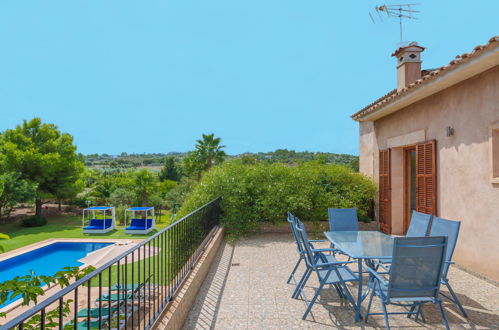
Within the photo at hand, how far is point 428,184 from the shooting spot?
665 cm

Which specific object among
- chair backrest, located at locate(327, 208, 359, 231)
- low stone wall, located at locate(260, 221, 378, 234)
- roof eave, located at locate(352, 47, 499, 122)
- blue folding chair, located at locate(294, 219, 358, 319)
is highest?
roof eave, located at locate(352, 47, 499, 122)

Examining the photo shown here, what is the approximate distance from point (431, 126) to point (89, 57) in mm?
35104

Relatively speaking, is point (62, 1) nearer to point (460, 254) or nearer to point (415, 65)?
point (415, 65)

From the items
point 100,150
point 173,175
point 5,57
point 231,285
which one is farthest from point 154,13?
point 100,150

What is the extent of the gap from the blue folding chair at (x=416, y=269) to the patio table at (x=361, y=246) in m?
0.49

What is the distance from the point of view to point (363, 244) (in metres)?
4.29

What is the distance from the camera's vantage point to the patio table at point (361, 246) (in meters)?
3.57

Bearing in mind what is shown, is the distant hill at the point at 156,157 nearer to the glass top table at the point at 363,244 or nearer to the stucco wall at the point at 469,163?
the stucco wall at the point at 469,163

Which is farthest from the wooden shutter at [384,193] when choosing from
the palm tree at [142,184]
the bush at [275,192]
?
the palm tree at [142,184]

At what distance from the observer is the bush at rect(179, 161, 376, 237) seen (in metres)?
8.69

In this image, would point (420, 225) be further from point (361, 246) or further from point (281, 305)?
point (281, 305)

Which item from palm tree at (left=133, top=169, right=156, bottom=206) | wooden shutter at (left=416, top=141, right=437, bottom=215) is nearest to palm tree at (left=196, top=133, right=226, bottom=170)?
palm tree at (left=133, top=169, right=156, bottom=206)

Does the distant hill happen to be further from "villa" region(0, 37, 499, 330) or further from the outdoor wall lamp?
the outdoor wall lamp

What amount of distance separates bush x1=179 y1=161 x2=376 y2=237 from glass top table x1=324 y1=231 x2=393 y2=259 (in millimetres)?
3865
